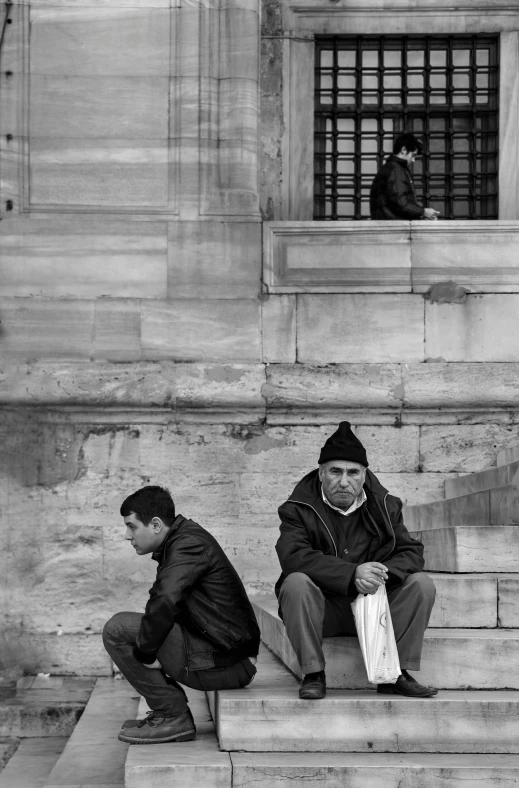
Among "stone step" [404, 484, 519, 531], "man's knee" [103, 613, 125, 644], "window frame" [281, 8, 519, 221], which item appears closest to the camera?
"man's knee" [103, 613, 125, 644]

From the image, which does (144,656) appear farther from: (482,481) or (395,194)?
(395,194)

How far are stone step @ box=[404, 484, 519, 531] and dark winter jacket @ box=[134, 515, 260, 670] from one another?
208cm

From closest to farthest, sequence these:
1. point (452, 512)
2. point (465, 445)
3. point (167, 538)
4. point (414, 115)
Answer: point (167, 538) < point (452, 512) < point (465, 445) < point (414, 115)

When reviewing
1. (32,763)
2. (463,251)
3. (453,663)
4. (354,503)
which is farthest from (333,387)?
(453,663)

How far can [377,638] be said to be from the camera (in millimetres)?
5457

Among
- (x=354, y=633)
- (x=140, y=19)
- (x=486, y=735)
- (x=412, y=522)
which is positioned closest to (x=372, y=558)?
(x=354, y=633)

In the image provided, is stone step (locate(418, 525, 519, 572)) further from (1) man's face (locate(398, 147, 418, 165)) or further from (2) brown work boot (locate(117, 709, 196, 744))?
(1) man's face (locate(398, 147, 418, 165))

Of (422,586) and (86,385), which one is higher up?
(86,385)

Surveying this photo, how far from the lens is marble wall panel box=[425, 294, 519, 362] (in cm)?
939

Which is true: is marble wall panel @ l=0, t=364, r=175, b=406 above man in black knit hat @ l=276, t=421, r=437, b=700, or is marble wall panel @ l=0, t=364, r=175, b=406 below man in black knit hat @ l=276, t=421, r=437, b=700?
above

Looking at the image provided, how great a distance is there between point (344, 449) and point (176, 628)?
3.71 feet

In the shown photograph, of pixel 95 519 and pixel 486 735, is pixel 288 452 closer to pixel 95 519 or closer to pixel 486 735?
pixel 95 519

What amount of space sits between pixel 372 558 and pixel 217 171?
4.57 m

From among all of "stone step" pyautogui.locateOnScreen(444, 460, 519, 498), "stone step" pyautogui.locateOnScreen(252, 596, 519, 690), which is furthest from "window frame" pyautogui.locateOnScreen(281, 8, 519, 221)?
"stone step" pyautogui.locateOnScreen(252, 596, 519, 690)
